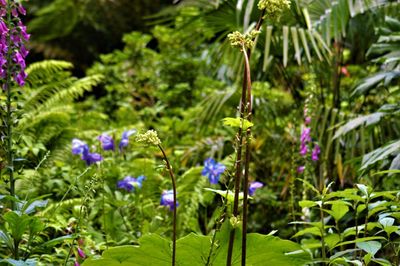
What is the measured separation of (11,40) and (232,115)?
243 cm

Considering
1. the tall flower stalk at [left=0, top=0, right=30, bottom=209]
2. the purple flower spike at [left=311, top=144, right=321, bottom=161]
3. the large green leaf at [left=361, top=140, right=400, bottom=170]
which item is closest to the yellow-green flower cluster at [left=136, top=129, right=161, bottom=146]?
the tall flower stalk at [left=0, top=0, right=30, bottom=209]

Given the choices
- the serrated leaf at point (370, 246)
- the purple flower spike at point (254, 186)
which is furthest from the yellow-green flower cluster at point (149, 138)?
the purple flower spike at point (254, 186)

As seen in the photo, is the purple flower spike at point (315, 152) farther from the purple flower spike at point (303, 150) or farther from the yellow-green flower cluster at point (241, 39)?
the yellow-green flower cluster at point (241, 39)

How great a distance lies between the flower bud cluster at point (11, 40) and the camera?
189 centimetres

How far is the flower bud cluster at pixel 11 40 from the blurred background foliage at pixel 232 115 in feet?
0.48

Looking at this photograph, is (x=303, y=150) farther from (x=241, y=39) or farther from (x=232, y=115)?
(x=241, y=39)

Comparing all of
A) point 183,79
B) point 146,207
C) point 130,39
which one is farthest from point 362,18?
point 130,39

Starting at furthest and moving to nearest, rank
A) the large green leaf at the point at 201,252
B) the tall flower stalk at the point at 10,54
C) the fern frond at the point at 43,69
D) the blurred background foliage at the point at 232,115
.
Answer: the fern frond at the point at 43,69, the blurred background foliage at the point at 232,115, the tall flower stalk at the point at 10,54, the large green leaf at the point at 201,252

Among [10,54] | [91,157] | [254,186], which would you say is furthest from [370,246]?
[91,157]

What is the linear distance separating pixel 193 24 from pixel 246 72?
2.67 metres

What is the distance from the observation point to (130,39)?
5742 mm

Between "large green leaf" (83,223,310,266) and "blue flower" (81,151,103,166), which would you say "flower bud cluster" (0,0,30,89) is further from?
"blue flower" (81,151,103,166)

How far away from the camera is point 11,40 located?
1902mm

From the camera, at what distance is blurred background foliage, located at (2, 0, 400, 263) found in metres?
2.66
